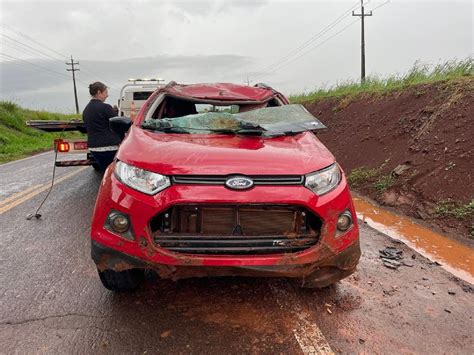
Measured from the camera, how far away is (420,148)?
23.2 ft

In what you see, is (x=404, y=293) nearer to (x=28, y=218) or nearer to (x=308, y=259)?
(x=308, y=259)

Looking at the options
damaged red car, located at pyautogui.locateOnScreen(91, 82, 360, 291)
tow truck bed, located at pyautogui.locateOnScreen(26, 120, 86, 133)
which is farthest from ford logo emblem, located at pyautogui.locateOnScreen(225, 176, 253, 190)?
tow truck bed, located at pyautogui.locateOnScreen(26, 120, 86, 133)

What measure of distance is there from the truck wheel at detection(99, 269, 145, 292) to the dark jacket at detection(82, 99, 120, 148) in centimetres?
348

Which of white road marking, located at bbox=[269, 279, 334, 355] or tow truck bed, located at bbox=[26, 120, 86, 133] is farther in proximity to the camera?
tow truck bed, located at bbox=[26, 120, 86, 133]

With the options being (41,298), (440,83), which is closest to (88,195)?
(41,298)

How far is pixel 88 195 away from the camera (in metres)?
7.10

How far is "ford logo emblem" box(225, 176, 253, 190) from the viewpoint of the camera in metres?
2.66

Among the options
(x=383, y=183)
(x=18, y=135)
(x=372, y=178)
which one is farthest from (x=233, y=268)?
(x=18, y=135)

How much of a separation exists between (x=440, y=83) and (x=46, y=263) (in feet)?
27.1

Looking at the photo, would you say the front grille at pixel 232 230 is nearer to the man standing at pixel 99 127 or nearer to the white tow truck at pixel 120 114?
the man standing at pixel 99 127

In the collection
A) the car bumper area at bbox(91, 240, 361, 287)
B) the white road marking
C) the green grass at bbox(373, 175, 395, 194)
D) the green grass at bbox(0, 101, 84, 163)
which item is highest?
the car bumper area at bbox(91, 240, 361, 287)

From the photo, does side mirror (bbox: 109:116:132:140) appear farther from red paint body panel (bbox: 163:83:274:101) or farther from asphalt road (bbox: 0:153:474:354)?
asphalt road (bbox: 0:153:474:354)

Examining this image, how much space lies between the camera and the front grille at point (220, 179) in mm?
2682

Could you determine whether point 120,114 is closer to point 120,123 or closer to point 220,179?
point 120,123
